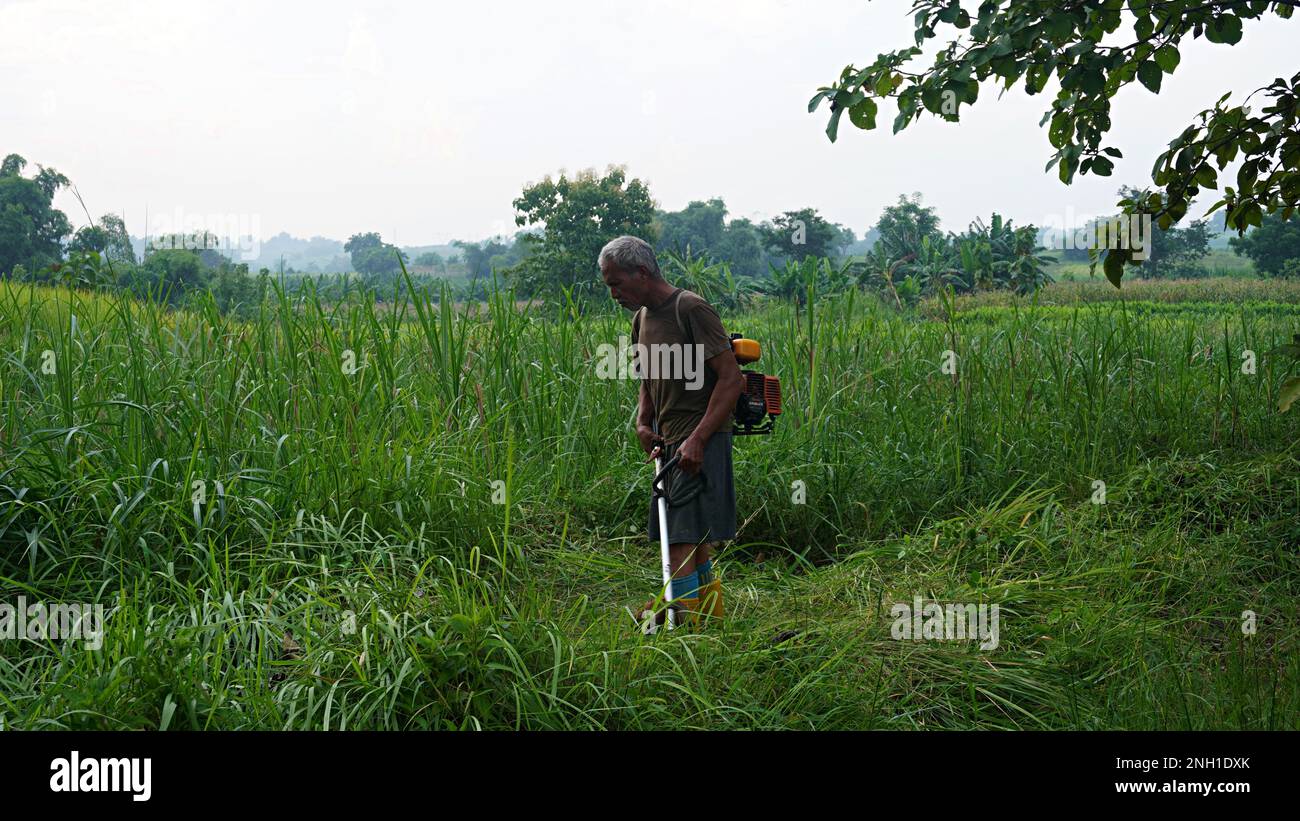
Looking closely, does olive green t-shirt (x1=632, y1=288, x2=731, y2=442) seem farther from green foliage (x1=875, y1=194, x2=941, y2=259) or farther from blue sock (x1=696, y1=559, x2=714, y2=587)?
green foliage (x1=875, y1=194, x2=941, y2=259)

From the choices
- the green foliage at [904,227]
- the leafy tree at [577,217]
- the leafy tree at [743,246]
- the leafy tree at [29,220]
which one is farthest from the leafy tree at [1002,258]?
the leafy tree at [29,220]

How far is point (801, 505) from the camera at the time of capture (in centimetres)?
527

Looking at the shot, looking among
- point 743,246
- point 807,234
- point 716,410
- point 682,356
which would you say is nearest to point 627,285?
point 682,356

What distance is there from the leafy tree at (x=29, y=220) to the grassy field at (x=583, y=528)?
2926cm

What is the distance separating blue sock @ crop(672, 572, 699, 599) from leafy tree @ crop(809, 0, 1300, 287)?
186cm

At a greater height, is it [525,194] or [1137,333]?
[525,194]

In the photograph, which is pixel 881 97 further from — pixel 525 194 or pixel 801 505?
pixel 525 194

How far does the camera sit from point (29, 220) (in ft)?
100

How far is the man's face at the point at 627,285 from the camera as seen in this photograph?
3.64 metres

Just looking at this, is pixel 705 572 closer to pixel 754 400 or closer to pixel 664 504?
pixel 664 504

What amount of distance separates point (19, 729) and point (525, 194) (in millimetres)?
35520

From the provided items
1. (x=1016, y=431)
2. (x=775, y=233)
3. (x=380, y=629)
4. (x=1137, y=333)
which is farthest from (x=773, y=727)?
(x=775, y=233)

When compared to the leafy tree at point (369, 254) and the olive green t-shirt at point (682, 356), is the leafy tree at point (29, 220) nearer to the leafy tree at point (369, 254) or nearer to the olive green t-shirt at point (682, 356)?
the leafy tree at point (369, 254)

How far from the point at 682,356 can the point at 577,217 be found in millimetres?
32748
